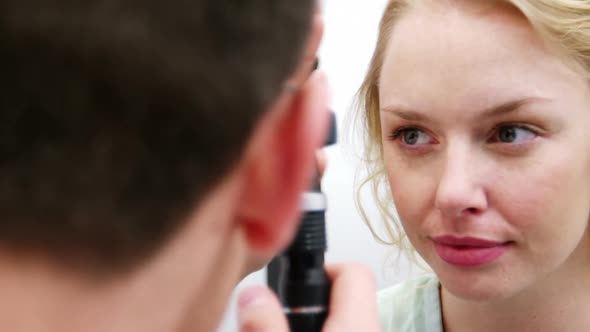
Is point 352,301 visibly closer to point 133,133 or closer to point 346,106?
point 133,133

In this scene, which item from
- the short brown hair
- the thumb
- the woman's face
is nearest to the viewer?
the short brown hair

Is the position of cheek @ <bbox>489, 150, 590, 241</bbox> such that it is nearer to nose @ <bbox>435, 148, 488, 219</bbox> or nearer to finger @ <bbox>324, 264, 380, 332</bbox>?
nose @ <bbox>435, 148, 488, 219</bbox>

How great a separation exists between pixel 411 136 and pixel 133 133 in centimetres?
58

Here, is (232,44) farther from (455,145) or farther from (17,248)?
(455,145)

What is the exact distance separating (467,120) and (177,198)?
510 millimetres

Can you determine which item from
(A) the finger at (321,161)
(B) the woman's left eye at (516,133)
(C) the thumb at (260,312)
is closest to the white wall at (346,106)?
(B) the woman's left eye at (516,133)

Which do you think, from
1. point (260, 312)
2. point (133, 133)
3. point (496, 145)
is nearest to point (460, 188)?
point (496, 145)

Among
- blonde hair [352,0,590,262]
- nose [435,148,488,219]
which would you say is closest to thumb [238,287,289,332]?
nose [435,148,488,219]

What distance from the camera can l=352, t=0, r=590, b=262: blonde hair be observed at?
2.36ft

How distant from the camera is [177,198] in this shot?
0.28m

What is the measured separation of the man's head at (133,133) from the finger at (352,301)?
0.63 ft

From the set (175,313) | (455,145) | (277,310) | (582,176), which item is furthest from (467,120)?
(175,313)

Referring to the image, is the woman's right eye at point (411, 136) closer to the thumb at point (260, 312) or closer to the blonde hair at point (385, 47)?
the blonde hair at point (385, 47)

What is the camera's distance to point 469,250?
749 mm
